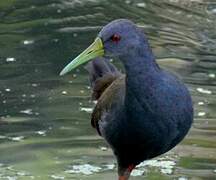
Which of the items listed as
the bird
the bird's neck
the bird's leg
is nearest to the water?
the bird's leg

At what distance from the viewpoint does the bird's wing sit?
639cm

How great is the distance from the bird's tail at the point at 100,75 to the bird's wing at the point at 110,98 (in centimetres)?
26

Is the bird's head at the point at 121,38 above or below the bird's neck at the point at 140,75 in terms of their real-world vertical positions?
above

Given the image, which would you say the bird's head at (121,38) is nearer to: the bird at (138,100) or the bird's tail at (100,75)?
the bird at (138,100)

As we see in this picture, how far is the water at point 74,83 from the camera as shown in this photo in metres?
7.46

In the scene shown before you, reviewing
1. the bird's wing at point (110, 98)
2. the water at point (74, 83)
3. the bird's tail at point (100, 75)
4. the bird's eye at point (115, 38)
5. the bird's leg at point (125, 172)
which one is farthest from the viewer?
the water at point (74, 83)

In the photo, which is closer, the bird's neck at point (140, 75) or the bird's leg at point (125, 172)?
the bird's neck at point (140, 75)

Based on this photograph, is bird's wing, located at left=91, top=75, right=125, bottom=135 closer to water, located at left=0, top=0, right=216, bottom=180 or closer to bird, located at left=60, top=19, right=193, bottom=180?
bird, located at left=60, top=19, right=193, bottom=180

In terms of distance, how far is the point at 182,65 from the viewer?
9.72m

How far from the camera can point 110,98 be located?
6562 mm

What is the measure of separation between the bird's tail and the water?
66 cm

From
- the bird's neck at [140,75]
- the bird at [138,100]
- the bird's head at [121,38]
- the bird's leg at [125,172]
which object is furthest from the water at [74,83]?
the bird's head at [121,38]

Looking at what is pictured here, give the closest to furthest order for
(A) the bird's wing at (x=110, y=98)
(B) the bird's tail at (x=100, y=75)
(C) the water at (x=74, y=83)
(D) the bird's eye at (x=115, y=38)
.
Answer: (D) the bird's eye at (x=115, y=38)
(A) the bird's wing at (x=110, y=98)
(B) the bird's tail at (x=100, y=75)
(C) the water at (x=74, y=83)

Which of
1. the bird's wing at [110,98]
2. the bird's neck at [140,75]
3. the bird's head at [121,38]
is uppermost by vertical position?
the bird's head at [121,38]
